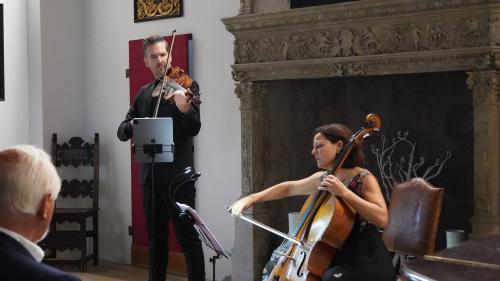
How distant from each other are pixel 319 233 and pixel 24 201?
5.42ft

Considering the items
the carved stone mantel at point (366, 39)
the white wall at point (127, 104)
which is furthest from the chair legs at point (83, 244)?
the carved stone mantel at point (366, 39)

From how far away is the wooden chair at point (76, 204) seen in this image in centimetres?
562

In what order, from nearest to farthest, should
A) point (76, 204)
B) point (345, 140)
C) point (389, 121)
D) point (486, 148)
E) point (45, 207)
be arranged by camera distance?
point (45, 207)
point (345, 140)
point (486, 148)
point (389, 121)
point (76, 204)

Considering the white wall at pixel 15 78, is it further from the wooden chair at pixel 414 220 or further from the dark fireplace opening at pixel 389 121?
the wooden chair at pixel 414 220

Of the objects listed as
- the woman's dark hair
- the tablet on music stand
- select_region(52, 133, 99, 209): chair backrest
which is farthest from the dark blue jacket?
select_region(52, 133, 99, 209): chair backrest

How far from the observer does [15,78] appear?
5734mm

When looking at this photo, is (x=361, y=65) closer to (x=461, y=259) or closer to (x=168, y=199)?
(x=168, y=199)

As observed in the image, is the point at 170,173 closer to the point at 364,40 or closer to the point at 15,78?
the point at 364,40

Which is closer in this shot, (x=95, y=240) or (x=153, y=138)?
(x=153, y=138)

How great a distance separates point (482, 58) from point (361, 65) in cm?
72

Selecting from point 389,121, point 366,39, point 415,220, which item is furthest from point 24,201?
point 389,121

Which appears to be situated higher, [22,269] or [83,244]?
[22,269]

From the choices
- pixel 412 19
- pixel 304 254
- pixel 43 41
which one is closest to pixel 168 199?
pixel 304 254

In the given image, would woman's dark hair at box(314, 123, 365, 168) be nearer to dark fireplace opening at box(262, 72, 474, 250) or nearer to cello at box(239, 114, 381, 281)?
cello at box(239, 114, 381, 281)
